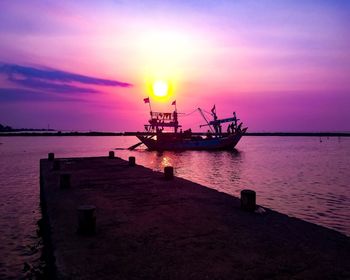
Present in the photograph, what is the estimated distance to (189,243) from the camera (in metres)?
7.64

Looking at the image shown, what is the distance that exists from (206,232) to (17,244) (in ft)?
22.5

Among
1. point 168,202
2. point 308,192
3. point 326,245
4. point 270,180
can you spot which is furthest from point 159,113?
point 326,245

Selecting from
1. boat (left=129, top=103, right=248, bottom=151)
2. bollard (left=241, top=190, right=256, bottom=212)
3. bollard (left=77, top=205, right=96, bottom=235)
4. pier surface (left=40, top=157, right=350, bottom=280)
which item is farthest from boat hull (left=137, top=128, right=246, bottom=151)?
bollard (left=77, top=205, right=96, bottom=235)

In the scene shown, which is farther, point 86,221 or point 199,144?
point 199,144

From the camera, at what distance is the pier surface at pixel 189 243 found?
6102mm

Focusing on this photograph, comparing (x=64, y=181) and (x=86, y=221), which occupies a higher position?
(x=64, y=181)

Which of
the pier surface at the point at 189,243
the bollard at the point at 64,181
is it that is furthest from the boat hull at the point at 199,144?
the pier surface at the point at 189,243

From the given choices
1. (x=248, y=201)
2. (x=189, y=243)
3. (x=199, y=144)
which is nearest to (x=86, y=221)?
(x=189, y=243)

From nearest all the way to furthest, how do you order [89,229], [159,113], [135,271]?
[135,271]
[89,229]
[159,113]

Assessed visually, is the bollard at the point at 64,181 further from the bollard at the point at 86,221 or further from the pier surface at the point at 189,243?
the bollard at the point at 86,221

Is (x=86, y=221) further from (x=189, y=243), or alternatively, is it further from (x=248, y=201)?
(x=248, y=201)

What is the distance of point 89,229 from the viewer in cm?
827

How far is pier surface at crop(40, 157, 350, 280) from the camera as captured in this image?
610cm

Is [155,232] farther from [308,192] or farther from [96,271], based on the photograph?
[308,192]
